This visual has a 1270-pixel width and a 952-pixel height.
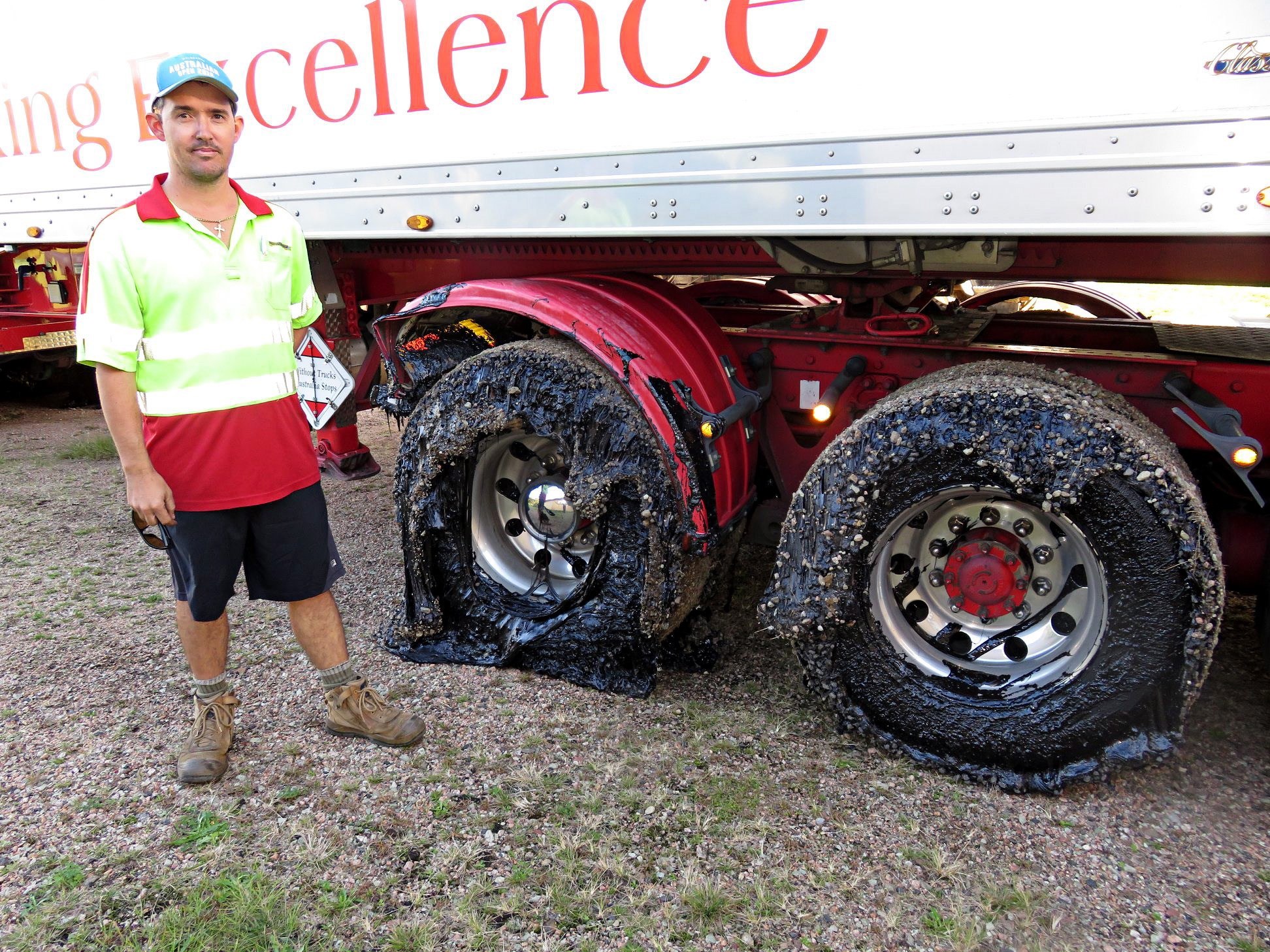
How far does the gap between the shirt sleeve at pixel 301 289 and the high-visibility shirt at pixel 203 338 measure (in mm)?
20

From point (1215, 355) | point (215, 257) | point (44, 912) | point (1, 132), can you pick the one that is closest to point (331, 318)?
point (1, 132)

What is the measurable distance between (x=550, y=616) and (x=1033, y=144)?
2021mm

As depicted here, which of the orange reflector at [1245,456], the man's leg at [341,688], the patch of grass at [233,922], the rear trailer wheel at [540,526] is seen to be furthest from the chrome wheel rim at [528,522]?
the orange reflector at [1245,456]

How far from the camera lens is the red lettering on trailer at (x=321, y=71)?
2.96 metres

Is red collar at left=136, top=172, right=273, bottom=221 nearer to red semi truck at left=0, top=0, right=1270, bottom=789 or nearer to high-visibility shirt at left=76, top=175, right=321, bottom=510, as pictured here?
high-visibility shirt at left=76, top=175, right=321, bottom=510

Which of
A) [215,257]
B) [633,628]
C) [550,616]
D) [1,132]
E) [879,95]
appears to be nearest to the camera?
[879,95]

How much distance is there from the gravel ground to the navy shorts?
52 centimetres

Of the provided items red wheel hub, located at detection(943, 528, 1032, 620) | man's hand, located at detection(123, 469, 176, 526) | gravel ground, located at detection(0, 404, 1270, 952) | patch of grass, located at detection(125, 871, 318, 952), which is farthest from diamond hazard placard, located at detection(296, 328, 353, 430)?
red wheel hub, located at detection(943, 528, 1032, 620)

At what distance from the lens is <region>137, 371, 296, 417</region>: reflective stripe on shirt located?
2342 mm

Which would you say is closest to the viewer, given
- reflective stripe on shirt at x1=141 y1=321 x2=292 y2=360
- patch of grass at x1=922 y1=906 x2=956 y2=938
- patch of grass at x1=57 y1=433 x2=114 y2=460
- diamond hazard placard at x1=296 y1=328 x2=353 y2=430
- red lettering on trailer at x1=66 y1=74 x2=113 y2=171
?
patch of grass at x1=922 y1=906 x2=956 y2=938

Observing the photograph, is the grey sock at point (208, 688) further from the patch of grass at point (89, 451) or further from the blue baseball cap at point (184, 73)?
the patch of grass at point (89, 451)

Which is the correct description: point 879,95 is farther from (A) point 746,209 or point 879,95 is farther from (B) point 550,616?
(B) point 550,616

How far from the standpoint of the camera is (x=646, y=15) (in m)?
2.40

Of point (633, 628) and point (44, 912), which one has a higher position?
point (633, 628)
